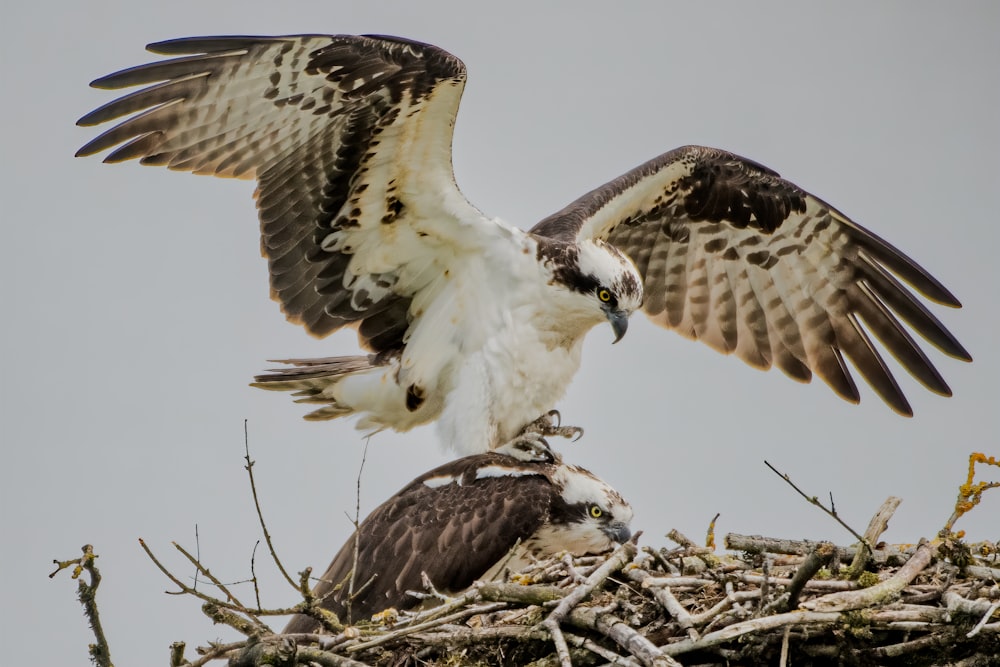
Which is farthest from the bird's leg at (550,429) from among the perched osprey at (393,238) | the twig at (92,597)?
the twig at (92,597)

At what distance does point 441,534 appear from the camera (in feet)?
21.0

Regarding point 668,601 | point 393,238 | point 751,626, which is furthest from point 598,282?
point 751,626

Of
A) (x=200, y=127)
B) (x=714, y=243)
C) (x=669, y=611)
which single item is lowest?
(x=669, y=611)

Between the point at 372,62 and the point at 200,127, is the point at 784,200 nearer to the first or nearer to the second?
the point at 372,62

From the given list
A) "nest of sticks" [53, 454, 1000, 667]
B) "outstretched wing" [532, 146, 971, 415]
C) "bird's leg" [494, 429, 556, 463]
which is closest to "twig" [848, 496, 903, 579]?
"nest of sticks" [53, 454, 1000, 667]

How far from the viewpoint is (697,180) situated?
883 cm

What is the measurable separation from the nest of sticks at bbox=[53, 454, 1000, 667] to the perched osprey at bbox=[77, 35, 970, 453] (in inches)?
80.2

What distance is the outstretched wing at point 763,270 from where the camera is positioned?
8.55 meters

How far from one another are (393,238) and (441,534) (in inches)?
80.2

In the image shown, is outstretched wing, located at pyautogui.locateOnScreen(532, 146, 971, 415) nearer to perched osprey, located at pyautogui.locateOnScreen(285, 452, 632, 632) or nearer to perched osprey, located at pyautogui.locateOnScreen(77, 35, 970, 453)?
perched osprey, located at pyautogui.locateOnScreen(77, 35, 970, 453)

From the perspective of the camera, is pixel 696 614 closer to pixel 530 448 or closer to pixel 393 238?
pixel 530 448

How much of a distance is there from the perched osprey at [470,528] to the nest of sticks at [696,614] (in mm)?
634

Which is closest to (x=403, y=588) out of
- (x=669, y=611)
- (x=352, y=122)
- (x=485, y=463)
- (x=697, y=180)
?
(x=485, y=463)

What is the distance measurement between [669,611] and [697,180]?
4.35 metres
